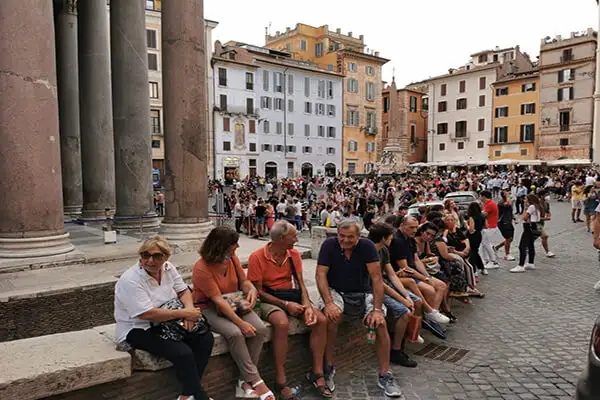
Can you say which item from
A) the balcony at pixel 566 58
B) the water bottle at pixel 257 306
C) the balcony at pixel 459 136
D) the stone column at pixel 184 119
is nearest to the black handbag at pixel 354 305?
the water bottle at pixel 257 306

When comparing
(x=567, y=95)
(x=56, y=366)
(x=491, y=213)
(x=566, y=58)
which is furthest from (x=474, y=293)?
(x=566, y=58)

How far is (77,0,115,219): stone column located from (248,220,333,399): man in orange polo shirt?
28.5 ft

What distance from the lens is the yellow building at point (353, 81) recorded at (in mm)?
55000

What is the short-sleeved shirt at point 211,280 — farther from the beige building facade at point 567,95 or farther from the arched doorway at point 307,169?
the beige building facade at point 567,95

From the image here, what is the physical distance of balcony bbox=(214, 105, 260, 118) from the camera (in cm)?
4347

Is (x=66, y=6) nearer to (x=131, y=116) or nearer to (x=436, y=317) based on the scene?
(x=131, y=116)

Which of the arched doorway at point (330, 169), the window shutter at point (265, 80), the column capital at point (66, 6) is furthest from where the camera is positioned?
the arched doorway at point (330, 169)

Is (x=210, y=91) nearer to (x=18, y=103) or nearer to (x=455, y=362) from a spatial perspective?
(x=18, y=103)

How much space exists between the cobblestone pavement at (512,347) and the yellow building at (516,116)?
4606 centimetres

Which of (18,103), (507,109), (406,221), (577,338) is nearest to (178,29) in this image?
(18,103)

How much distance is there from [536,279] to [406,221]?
158 inches

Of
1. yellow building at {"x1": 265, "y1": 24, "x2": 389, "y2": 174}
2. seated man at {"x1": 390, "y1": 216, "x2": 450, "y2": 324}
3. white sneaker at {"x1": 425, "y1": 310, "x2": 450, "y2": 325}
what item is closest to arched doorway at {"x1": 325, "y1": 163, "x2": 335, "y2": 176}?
yellow building at {"x1": 265, "y1": 24, "x2": 389, "y2": 174}

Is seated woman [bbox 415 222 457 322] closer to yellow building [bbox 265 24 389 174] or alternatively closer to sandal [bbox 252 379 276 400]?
sandal [bbox 252 379 276 400]

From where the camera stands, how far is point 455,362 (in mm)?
4637
